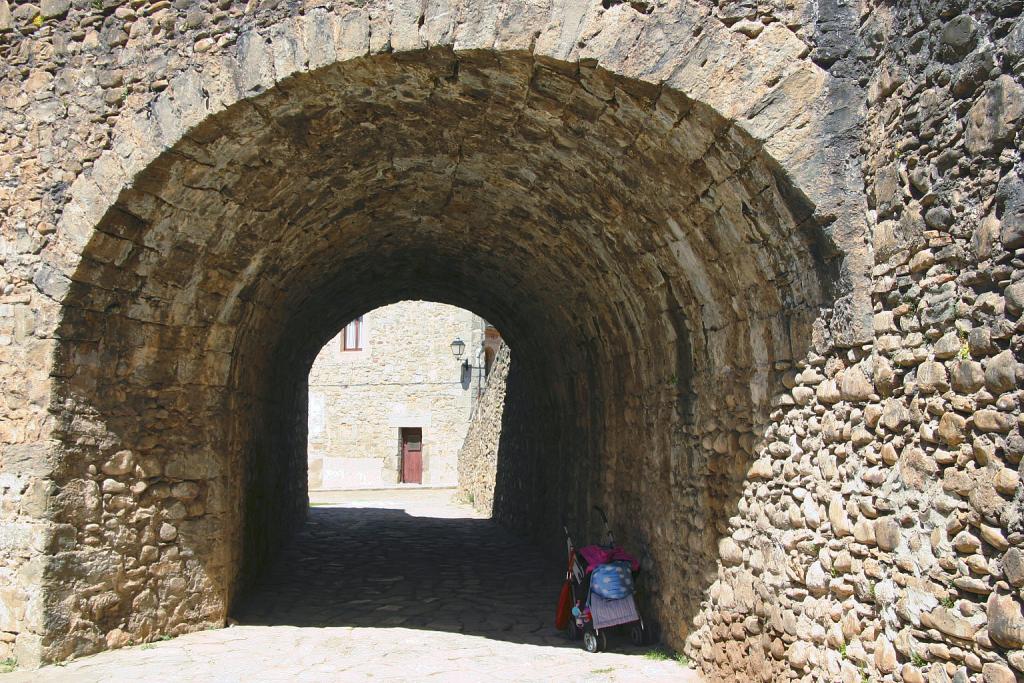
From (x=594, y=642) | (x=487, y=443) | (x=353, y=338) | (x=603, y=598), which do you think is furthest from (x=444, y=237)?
(x=353, y=338)

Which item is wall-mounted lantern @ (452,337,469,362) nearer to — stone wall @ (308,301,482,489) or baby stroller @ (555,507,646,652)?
stone wall @ (308,301,482,489)

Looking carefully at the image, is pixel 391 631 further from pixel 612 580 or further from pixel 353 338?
pixel 353 338

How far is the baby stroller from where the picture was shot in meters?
5.81

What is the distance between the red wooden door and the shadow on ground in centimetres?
1154

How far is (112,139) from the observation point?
4953mm

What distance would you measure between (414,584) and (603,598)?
289 centimetres

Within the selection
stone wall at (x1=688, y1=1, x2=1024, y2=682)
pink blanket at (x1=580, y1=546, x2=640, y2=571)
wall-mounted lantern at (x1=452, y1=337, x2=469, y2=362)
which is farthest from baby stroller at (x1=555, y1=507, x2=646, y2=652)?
wall-mounted lantern at (x1=452, y1=337, x2=469, y2=362)

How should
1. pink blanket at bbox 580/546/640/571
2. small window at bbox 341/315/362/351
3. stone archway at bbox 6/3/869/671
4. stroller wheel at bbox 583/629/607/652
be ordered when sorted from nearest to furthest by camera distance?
stone archway at bbox 6/3/869/671 < stroller wheel at bbox 583/629/607/652 < pink blanket at bbox 580/546/640/571 < small window at bbox 341/315/362/351

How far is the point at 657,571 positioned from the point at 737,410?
1.63 m

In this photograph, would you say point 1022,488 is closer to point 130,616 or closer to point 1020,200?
point 1020,200

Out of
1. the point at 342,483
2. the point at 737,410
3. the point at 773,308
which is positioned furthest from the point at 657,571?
the point at 342,483

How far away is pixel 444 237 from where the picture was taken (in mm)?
7707

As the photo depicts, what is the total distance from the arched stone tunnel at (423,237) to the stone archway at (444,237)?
2cm

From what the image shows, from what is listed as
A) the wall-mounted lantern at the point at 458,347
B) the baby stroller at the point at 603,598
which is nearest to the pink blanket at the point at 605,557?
the baby stroller at the point at 603,598
